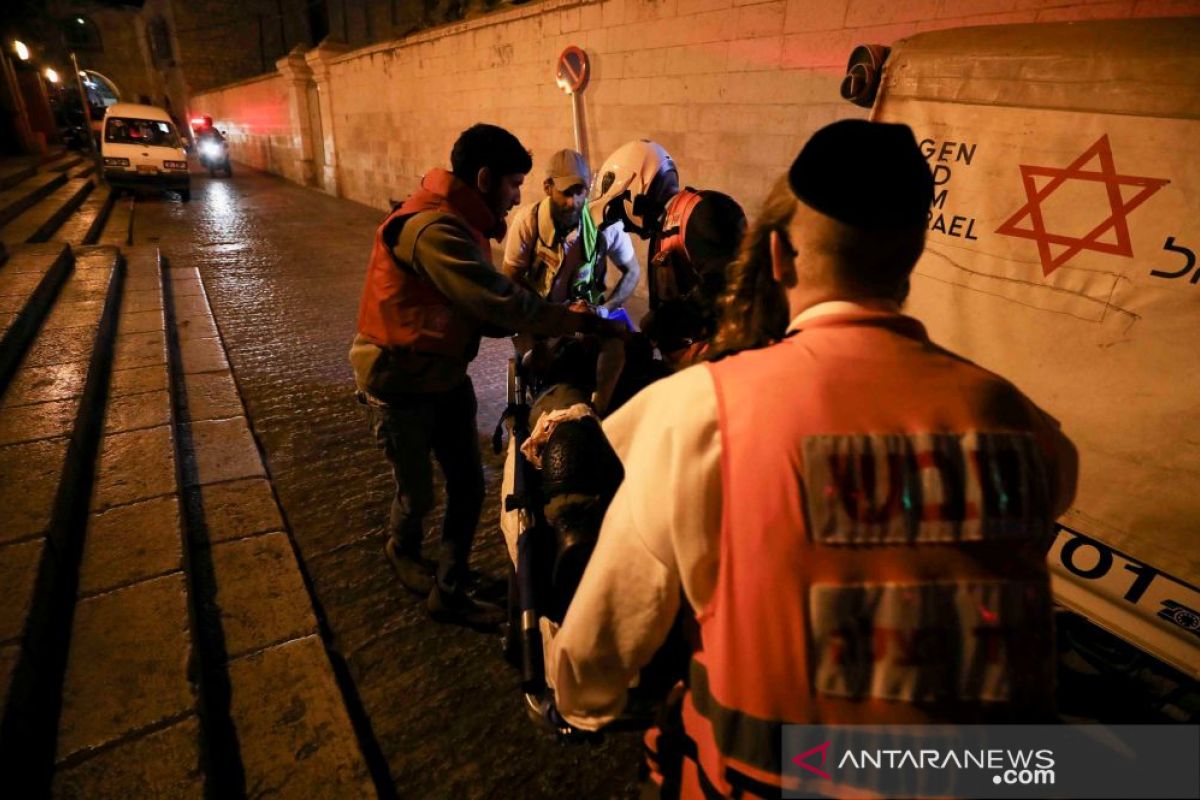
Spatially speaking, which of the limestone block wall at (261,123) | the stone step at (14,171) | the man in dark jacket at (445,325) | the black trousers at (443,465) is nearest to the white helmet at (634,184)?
the man in dark jacket at (445,325)

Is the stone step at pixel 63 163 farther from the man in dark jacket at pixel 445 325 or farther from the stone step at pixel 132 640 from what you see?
the man in dark jacket at pixel 445 325

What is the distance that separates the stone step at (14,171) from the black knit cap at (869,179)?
47.4 ft

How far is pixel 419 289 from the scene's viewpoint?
213 cm

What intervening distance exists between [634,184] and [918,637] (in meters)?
3.07

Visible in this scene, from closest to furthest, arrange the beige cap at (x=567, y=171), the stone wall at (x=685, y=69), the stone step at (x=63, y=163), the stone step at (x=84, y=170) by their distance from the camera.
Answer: the beige cap at (x=567, y=171) < the stone wall at (x=685, y=69) < the stone step at (x=63, y=163) < the stone step at (x=84, y=170)

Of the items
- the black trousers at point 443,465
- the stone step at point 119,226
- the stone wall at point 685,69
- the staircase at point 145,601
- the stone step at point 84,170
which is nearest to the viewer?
the staircase at point 145,601

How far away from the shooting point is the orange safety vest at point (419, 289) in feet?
6.86

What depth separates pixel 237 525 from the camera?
2.96 meters

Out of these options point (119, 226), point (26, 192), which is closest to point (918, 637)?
point (119, 226)

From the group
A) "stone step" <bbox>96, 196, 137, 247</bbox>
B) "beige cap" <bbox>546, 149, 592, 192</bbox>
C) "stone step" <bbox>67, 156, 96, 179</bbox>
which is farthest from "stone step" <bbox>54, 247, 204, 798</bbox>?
"stone step" <bbox>67, 156, 96, 179</bbox>

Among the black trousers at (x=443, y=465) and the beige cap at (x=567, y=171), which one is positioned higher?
the beige cap at (x=567, y=171)

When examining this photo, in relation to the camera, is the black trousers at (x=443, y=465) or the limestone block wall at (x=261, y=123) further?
the limestone block wall at (x=261, y=123)

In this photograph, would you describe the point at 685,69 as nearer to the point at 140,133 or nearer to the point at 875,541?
the point at 875,541

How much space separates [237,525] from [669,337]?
2486 mm
